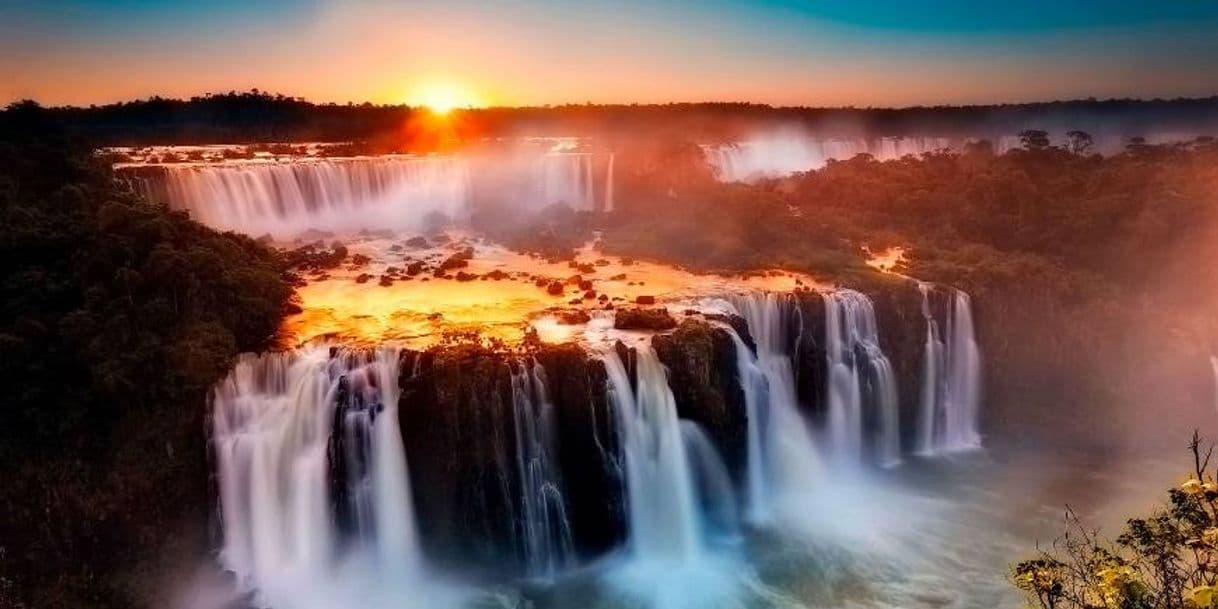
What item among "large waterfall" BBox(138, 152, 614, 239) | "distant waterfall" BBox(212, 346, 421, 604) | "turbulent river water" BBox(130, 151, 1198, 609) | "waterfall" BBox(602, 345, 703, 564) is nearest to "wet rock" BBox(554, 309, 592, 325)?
"turbulent river water" BBox(130, 151, 1198, 609)

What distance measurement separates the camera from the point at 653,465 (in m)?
18.6

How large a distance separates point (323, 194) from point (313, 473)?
72.0 feet

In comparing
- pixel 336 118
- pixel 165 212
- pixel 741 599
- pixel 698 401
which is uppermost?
pixel 336 118

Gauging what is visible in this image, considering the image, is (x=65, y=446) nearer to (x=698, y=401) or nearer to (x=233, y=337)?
(x=233, y=337)

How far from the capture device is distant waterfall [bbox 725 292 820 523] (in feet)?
67.4

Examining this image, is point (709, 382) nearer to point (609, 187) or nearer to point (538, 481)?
point (538, 481)

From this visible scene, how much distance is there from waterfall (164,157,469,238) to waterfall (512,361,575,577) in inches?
781

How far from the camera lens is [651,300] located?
Result: 23078 millimetres

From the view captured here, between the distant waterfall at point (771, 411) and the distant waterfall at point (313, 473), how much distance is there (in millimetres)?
9047

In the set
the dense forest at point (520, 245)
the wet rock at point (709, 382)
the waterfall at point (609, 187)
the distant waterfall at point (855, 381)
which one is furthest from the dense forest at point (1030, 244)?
the wet rock at point (709, 382)

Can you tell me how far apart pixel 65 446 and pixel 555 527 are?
10.6 meters

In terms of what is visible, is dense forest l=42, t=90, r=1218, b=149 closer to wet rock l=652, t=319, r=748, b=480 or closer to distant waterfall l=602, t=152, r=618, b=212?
distant waterfall l=602, t=152, r=618, b=212

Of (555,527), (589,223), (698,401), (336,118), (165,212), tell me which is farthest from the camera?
(336,118)

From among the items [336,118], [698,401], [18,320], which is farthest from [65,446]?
[336,118]
